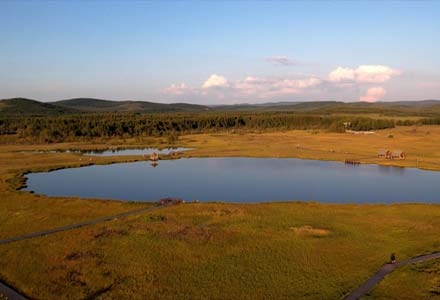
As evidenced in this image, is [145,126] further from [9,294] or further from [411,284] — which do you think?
[411,284]

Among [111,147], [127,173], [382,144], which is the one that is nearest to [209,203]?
[127,173]

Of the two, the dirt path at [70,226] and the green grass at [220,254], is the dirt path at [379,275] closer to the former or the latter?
the green grass at [220,254]

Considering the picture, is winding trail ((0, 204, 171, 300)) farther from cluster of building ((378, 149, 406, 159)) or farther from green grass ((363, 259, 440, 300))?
cluster of building ((378, 149, 406, 159))

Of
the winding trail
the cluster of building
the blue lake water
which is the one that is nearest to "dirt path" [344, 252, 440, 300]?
the blue lake water

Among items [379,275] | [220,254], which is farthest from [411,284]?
[220,254]

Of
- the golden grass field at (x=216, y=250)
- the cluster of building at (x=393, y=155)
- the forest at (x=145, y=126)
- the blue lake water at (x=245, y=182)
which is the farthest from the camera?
the forest at (x=145, y=126)

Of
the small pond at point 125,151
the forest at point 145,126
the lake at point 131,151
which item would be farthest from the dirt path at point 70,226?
the forest at point 145,126

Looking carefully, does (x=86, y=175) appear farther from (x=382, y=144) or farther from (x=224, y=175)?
(x=382, y=144)
